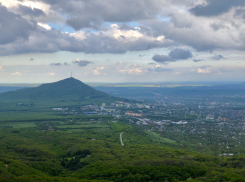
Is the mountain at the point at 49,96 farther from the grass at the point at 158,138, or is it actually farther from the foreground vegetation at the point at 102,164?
the foreground vegetation at the point at 102,164

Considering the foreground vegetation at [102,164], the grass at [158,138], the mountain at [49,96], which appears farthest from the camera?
the mountain at [49,96]

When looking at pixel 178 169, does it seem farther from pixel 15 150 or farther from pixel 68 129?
pixel 68 129

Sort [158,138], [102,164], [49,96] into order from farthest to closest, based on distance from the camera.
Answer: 1. [49,96]
2. [158,138]
3. [102,164]

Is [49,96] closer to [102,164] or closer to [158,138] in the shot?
[158,138]

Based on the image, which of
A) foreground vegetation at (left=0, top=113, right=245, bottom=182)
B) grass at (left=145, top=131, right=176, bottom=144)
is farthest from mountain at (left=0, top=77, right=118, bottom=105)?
foreground vegetation at (left=0, top=113, right=245, bottom=182)

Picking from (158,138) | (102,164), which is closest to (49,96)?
(158,138)

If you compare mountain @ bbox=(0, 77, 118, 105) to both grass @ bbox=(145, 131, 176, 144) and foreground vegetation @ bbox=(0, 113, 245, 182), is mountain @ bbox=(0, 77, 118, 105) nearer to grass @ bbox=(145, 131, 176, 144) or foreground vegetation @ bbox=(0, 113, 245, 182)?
grass @ bbox=(145, 131, 176, 144)

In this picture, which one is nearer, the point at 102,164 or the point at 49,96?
the point at 102,164

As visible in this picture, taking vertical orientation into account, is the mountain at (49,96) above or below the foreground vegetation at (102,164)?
above

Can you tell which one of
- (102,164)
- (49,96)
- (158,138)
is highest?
(49,96)

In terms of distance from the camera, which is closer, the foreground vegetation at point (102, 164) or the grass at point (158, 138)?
the foreground vegetation at point (102, 164)

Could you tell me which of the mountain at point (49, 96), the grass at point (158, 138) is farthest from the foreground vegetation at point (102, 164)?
the mountain at point (49, 96)
